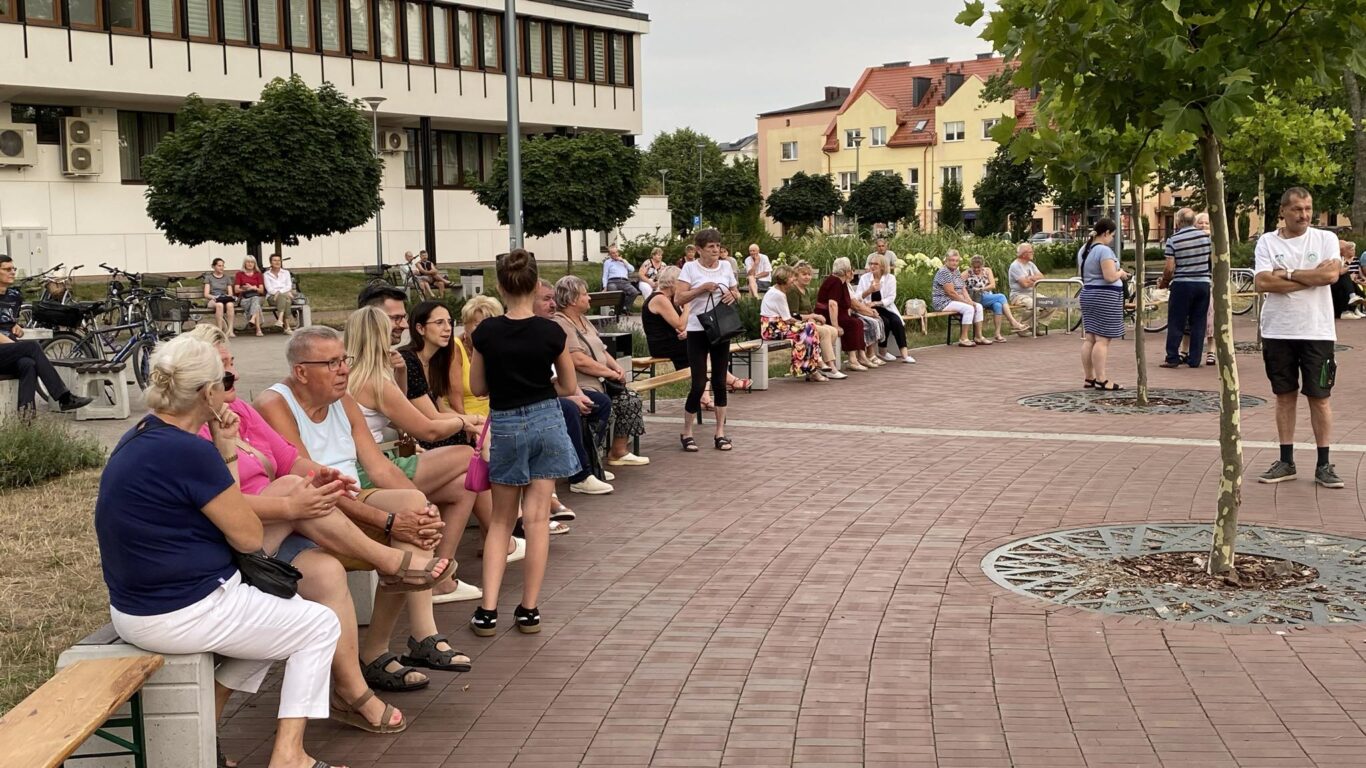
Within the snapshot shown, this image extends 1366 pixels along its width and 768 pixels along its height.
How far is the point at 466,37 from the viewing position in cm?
4819

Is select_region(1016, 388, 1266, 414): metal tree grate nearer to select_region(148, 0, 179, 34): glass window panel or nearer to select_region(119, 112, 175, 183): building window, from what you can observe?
select_region(148, 0, 179, 34): glass window panel

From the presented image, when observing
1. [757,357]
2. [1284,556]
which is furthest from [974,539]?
[757,357]

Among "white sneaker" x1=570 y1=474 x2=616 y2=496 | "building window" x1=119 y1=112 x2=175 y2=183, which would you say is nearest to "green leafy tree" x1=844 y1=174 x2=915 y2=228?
"building window" x1=119 y1=112 x2=175 y2=183

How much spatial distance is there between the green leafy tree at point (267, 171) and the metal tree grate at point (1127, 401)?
63.9ft

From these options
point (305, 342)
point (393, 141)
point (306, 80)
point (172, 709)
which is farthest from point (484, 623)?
point (393, 141)

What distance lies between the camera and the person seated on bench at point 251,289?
26.8 m

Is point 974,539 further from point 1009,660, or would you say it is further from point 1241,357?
point 1241,357

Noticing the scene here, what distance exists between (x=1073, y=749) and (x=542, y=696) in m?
1.98

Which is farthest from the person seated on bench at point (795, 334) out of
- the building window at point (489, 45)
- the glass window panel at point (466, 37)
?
the building window at point (489, 45)

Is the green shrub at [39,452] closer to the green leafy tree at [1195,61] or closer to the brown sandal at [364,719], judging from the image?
the brown sandal at [364,719]

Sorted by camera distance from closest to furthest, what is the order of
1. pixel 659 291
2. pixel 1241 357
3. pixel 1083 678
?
1. pixel 1083 678
2. pixel 659 291
3. pixel 1241 357

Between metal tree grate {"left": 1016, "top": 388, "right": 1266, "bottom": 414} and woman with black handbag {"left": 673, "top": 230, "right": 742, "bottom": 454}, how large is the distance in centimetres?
388

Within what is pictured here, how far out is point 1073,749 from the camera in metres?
4.83

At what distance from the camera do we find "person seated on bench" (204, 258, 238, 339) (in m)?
25.3
